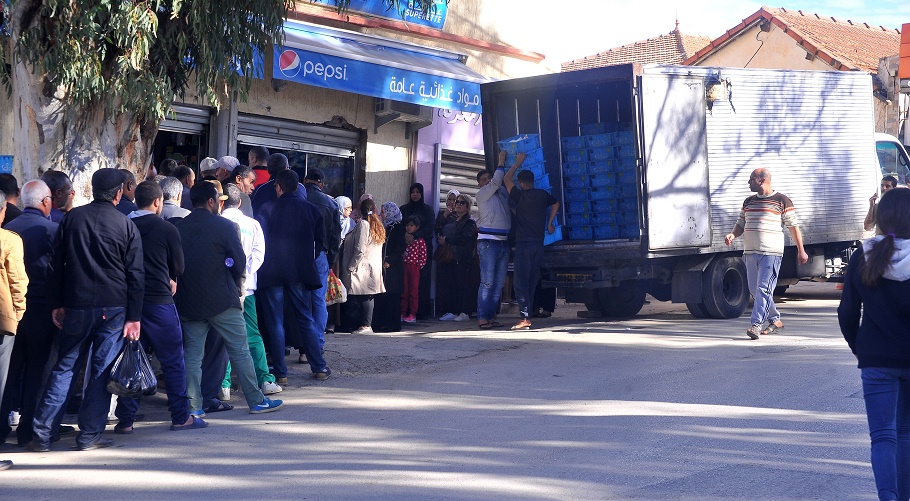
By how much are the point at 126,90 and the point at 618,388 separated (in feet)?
14.5

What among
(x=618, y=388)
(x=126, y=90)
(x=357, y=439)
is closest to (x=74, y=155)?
(x=126, y=90)

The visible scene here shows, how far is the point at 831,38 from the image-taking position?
31016 mm

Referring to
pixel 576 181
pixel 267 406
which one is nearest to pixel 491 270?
pixel 576 181

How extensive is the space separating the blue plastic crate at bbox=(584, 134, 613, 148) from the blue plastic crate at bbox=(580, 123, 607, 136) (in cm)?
18

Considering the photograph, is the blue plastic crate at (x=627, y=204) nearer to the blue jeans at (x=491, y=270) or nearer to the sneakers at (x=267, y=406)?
the blue jeans at (x=491, y=270)

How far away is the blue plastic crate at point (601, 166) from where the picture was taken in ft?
42.1

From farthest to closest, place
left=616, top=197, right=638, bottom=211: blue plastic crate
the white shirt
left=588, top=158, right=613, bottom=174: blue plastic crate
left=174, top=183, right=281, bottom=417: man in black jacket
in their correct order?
left=588, top=158, right=613, bottom=174: blue plastic crate, left=616, top=197, right=638, bottom=211: blue plastic crate, the white shirt, left=174, top=183, right=281, bottom=417: man in black jacket

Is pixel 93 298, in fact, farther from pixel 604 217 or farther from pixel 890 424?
pixel 604 217

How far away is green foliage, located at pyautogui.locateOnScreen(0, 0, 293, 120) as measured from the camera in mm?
7836

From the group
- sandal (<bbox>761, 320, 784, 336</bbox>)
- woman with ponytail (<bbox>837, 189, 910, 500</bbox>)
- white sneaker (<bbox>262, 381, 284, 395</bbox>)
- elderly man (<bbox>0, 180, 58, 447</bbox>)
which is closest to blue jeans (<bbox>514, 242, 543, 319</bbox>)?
sandal (<bbox>761, 320, 784, 336</bbox>)

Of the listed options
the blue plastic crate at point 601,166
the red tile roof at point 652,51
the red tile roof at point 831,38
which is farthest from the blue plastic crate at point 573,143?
the red tile roof at point 652,51

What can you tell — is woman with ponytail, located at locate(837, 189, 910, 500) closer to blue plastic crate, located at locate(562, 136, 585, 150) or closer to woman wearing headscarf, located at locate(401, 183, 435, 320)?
blue plastic crate, located at locate(562, 136, 585, 150)

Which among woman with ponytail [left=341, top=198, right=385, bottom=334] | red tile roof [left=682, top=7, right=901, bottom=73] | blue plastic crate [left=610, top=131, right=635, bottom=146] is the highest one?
red tile roof [left=682, top=7, right=901, bottom=73]

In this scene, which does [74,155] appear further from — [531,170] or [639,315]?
[639,315]
